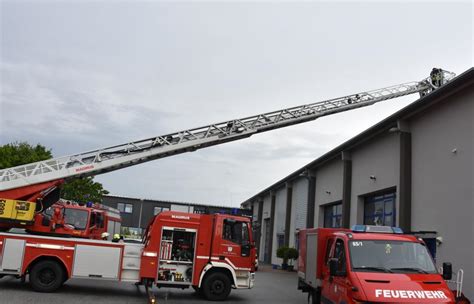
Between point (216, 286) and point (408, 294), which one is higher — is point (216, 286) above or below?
below

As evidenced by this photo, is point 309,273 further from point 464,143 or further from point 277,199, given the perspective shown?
point 277,199

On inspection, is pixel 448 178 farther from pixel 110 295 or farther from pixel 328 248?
pixel 110 295

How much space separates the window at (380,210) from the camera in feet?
57.5

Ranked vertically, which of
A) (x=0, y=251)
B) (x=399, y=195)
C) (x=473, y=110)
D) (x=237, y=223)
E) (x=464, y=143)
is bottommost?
(x=0, y=251)

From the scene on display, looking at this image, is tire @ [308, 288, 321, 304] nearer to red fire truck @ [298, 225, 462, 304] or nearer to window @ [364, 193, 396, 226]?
red fire truck @ [298, 225, 462, 304]

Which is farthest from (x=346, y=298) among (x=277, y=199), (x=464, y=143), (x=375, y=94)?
(x=277, y=199)

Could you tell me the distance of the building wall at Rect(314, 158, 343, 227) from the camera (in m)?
23.3

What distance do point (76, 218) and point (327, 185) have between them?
13795mm

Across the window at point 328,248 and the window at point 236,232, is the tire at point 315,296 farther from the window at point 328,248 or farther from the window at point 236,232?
the window at point 236,232

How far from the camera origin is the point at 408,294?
6.95 m

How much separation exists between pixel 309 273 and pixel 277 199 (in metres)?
27.9

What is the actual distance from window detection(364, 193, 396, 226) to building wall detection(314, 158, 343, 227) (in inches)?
121

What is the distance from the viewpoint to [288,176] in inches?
1304

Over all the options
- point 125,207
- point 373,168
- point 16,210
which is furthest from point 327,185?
point 125,207
